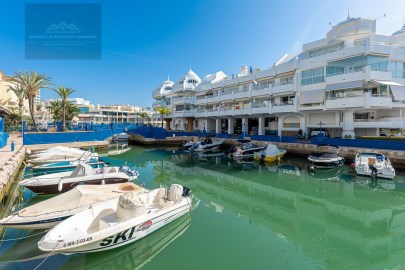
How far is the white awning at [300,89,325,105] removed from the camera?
3225cm

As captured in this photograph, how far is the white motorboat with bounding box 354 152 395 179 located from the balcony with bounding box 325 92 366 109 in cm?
847

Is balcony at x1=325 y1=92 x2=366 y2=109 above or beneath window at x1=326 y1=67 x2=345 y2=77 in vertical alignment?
beneath

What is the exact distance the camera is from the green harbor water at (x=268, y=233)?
799cm

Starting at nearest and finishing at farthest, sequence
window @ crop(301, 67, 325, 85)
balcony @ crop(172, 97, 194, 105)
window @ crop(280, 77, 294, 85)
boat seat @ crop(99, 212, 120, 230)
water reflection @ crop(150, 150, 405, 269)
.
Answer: boat seat @ crop(99, 212, 120, 230) < water reflection @ crop(150, 150, 405, 269) < window @ crop(301, 67, 325, 85) < window @ crop(280, 77, 294, 85) < balcony @ crop(172, 97, 194, 105)

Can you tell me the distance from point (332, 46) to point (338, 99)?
9.63 meters

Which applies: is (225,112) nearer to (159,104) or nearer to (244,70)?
(244,70)

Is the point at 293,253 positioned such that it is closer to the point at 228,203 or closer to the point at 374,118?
the point at 228,203

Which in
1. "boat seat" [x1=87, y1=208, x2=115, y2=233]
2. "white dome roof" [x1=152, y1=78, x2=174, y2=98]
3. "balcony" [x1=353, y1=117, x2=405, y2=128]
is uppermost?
"white dome roof" [x1=152, y1=78, x2=174, y2=98]

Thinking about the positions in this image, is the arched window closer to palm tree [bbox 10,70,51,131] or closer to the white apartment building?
the white apartment building

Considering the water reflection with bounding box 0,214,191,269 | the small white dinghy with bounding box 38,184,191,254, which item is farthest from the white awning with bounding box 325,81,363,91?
the water reflection with bounding box 0,214,191,269

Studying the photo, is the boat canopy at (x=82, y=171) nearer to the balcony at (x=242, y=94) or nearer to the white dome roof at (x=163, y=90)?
the balcony at (x=242, y=94)

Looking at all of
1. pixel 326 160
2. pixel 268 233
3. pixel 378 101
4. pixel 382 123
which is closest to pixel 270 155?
pixel 326 160

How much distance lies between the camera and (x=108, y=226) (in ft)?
27.5

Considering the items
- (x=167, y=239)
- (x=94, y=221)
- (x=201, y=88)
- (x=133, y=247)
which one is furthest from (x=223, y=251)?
(x=201, y=88)
